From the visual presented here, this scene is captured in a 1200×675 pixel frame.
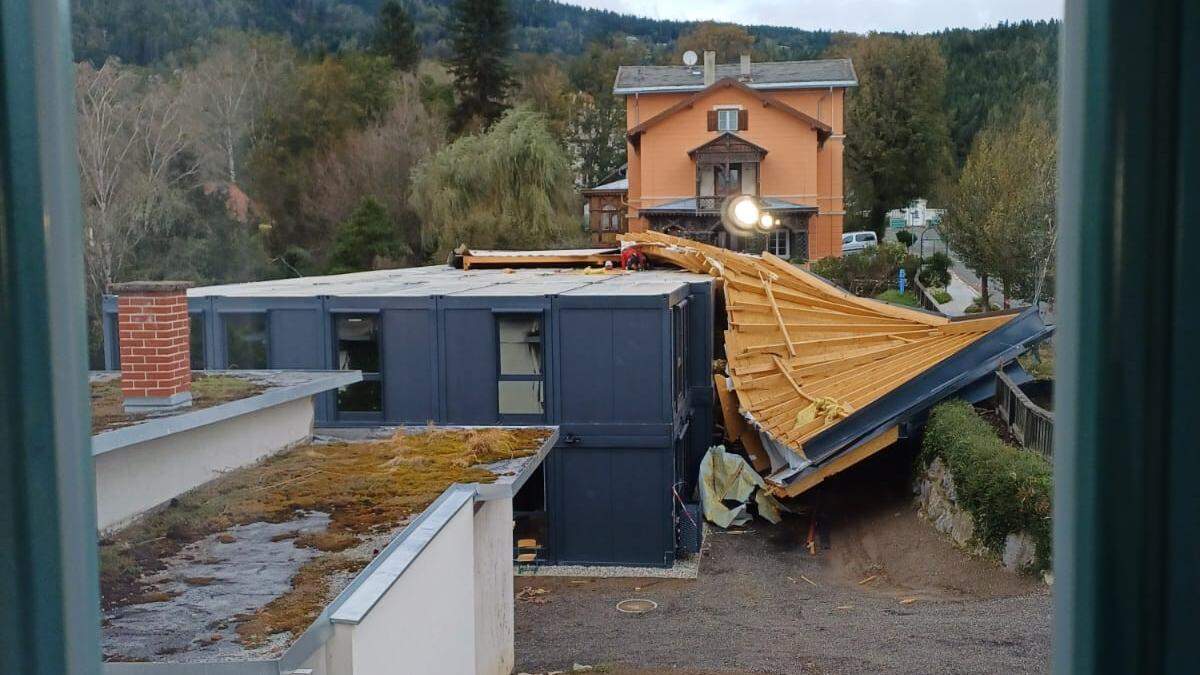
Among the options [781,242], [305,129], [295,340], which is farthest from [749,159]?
[295,340]

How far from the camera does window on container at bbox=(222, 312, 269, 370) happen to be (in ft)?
49.8

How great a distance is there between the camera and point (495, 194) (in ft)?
112

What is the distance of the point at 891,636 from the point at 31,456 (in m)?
10.8

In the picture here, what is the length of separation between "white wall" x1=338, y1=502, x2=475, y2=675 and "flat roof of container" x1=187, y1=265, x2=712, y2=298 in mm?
7056

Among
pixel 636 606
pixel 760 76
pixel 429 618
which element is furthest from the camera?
pixel 760 76

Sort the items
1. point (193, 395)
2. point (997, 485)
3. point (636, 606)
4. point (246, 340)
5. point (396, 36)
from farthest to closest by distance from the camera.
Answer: point (396, 36)
point (246, 340)
point (636, 606)
point (997, 485)
point (193, 395)

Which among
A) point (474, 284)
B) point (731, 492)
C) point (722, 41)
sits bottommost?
point (731, 492)

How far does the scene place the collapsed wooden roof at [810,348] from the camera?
16094mm

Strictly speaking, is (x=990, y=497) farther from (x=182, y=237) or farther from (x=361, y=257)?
(x=361, y=257)

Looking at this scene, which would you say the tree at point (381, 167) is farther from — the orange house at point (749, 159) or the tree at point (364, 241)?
the orange house at point (749, 159)

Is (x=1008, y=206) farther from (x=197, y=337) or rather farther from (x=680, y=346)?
(x=197, y=337)

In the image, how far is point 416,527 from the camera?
7188 mm

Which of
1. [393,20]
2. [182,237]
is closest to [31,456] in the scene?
[182,237]

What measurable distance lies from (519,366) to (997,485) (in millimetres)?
6299
